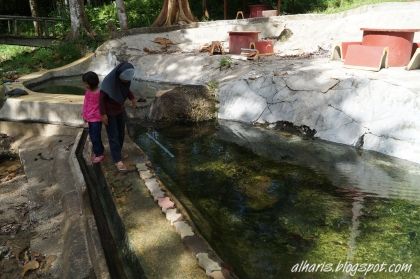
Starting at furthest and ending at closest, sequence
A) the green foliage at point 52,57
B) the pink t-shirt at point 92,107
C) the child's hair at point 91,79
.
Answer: the green foliage at point 52,57
the pink t-shirt at point 92,107
the child's hair at point 91,79

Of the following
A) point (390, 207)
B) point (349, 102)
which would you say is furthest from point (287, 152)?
point (390, 207)

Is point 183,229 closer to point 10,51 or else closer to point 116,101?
point 116,101

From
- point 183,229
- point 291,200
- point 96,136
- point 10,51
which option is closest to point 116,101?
point 96,136

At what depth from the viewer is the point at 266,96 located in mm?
9453

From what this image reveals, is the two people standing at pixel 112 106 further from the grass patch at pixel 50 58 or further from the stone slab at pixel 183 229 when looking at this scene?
the grass patch at pixel 50 58

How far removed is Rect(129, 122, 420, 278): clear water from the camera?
425 cm

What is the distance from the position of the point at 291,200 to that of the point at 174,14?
49.9 feet

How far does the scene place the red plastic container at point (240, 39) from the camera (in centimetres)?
1322

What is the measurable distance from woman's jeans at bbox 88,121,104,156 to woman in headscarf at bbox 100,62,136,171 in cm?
31

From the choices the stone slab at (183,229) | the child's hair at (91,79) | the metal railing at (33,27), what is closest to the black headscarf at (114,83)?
the child's hair at (91,79)

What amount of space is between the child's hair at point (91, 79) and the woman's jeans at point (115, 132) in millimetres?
517

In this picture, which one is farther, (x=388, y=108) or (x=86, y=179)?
(x=388, y=108)

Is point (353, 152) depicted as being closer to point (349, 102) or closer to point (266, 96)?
point (349, 102)

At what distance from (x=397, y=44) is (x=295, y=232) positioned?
6748mm
